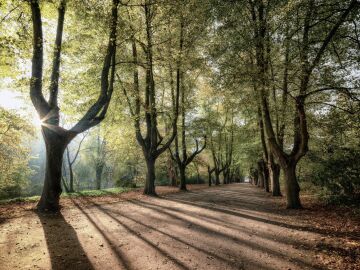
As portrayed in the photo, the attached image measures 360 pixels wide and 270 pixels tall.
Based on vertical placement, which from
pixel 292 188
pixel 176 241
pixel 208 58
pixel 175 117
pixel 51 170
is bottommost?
pixel 176 241

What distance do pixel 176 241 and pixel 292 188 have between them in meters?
8.29

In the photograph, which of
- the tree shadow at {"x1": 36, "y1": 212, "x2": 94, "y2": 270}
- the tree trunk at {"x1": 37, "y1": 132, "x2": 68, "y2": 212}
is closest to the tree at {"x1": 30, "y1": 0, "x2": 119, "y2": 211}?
the tree trunk at {"x1": 37, "y1": 132, "x2": 68, "y2": 212}

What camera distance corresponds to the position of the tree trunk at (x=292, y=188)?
39.8 feet

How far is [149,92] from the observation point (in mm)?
17453

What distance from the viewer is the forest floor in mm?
5031

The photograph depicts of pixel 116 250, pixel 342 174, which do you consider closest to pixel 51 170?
pixel 116 250

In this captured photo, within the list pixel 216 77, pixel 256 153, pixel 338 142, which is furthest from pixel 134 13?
pixel 256 153

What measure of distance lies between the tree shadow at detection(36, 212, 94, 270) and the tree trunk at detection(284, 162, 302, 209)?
403 inches

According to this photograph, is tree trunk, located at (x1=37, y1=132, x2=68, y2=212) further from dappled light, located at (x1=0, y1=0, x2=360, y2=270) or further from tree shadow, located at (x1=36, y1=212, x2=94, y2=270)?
tree shadow, located at (x1=36, y1=212, x2=94, y2=270)

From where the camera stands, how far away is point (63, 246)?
19.4 feet

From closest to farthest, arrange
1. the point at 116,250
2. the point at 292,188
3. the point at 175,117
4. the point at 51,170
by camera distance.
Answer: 1. the point at 116,250
2. the point at 51,170
3. the point at 292,188
4. the point at 175,117

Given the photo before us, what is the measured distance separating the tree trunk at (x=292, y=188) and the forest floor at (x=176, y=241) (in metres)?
2.18

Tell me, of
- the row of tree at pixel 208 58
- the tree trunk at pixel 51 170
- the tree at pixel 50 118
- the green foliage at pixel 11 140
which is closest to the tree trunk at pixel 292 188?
the row of tree at pixel 208 58

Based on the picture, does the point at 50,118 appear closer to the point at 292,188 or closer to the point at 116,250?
the point at 116,250
